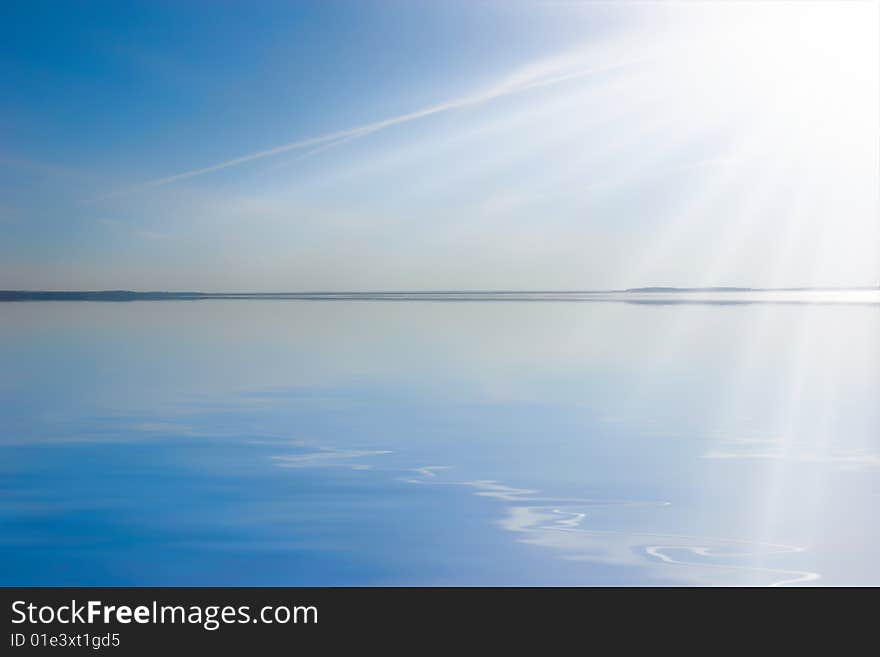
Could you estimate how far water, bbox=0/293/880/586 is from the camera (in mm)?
→ 6879

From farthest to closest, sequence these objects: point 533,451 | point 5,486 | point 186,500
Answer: point 533,451 < point 5,486 < point 186,500

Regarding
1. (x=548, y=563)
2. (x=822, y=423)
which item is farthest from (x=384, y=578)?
(x=822, y=423)

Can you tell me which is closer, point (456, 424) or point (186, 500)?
point (186, 500)

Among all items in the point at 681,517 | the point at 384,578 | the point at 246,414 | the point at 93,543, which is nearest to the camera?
the point at 384,578

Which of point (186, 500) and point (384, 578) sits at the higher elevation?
point (186, 500)

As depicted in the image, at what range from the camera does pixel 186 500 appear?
27.7ft

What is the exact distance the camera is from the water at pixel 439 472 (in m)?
6.88

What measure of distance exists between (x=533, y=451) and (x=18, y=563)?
537 centimetres

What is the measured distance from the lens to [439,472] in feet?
30.7

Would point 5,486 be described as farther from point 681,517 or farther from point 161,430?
point 681,517

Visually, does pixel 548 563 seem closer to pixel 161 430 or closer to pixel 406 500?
pixel 406 500
